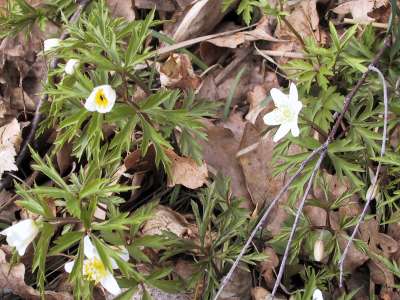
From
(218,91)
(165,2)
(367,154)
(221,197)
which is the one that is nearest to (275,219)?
(221,197)

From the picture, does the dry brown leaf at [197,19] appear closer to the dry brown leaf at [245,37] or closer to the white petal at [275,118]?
the dry brown leaf at [245,37]

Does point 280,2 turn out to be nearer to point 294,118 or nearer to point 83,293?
point 294,118

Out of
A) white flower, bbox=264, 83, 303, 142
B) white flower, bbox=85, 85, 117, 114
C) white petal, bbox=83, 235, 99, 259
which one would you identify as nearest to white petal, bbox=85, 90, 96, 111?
white flower, bbox=85, 85, 117, 114

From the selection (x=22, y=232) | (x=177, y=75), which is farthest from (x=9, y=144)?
(x=22, y=232)

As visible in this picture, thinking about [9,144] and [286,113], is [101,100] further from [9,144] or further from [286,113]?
[9,144]

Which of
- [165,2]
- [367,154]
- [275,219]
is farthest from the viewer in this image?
[165,2]

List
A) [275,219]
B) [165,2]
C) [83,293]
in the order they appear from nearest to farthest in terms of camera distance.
→ [83,293] < [275,219] < [165,2]
